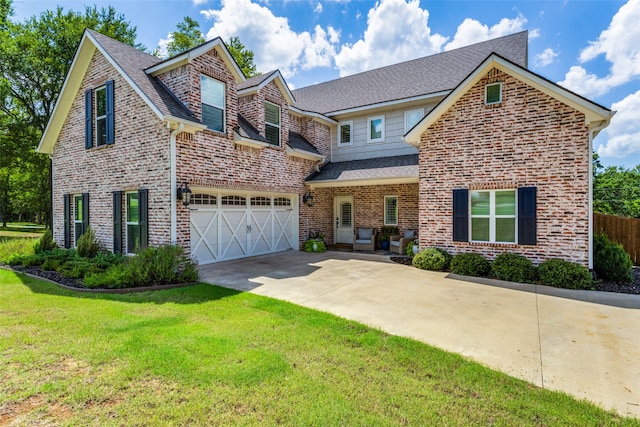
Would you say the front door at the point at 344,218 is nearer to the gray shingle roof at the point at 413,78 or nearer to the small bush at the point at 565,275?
the gray shingle roof at the point at 413,78

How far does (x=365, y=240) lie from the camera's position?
14.5 meters

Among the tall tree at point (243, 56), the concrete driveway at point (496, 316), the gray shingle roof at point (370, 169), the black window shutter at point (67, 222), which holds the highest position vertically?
the tall tree at point (243, 56)

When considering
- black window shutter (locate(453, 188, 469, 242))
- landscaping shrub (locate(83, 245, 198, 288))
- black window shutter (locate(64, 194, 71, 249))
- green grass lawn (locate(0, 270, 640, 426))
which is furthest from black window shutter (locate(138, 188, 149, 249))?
black window shutter (locate(453, 188, 469, 242))

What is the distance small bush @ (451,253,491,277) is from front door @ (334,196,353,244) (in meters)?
6.94

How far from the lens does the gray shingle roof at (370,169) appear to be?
12.4 metres

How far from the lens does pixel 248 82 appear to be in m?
12.7

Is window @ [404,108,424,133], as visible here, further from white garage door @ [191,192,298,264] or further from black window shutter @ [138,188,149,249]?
black window shutter @ [138,188,149,249]

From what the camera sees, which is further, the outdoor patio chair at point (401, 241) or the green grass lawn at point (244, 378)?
→ the outdoor patio chair at point (401, 241)

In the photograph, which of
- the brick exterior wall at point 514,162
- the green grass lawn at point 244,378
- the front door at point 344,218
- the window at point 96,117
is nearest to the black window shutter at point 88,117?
the window at point 96,117

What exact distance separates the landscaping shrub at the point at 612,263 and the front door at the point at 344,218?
9.35m

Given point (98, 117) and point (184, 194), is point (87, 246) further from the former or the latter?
point (98, 117)

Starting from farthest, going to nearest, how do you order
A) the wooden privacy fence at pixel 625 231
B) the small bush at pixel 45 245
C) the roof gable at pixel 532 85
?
1. the small bush at pixel 45 245
2. the wooden privacy fence at pixel 625 231
3. the roof gable at pixel 532 85

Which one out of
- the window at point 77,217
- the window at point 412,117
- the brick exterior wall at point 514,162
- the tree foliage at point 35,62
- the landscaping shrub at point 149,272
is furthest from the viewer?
the tree foliage at point 35,62

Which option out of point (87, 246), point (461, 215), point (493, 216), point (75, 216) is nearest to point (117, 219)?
point (87, 246)
